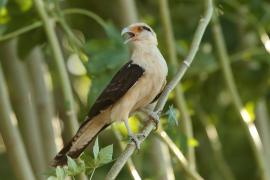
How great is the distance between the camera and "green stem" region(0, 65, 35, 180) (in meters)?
4.18

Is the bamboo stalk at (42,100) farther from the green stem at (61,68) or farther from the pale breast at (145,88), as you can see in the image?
the pale breast at (145,88)

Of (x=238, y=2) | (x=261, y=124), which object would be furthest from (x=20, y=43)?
(x=261, y=124)

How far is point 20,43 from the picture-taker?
4816 mm

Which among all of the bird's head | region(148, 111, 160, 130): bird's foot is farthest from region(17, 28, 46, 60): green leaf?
region(148, 111, 160, 130): bird's foot

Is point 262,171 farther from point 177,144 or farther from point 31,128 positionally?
point 31,128

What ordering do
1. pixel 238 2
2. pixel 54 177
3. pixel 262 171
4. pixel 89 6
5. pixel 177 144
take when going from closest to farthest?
pixel 54 177 → pixel 177 144 → pixel 262 171 → pixel 238 2 → pixel 89 6

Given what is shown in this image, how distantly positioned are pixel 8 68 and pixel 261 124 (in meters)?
1.80

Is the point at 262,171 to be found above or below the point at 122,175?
above

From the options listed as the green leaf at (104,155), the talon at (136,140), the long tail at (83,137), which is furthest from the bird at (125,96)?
the green leaf at (104,155)

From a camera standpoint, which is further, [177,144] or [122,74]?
[177,144]

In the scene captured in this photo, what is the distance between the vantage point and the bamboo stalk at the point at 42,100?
15.4 feet

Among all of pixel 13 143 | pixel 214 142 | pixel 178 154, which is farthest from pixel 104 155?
pixel 214 142

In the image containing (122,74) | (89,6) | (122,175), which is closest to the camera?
(122,74)

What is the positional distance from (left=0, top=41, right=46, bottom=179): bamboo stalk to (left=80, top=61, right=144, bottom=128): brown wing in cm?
100
